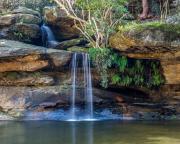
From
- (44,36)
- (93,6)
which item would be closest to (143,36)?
(93,6)

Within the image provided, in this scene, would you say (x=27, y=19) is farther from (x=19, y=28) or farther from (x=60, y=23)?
(x=60, y=23)

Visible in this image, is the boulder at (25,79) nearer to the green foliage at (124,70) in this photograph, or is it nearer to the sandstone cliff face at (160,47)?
the green foliage at (124,70)

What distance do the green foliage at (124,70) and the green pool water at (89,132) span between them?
217 cm

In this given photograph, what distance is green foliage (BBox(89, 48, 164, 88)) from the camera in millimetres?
16141

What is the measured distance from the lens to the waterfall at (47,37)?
63.6 ft

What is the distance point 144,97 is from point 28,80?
4.90 metres

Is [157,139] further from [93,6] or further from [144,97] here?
[93,6]

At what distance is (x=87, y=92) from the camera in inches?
664

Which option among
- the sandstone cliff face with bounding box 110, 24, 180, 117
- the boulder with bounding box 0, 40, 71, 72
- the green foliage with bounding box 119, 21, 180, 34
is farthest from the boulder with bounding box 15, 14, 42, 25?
the green foliage with bounding box 119, 21, 180, 34

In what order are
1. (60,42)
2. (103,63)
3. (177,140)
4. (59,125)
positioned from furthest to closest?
1. (60,42)
2. (103,63)
3. (59,125)
4. (177,140)

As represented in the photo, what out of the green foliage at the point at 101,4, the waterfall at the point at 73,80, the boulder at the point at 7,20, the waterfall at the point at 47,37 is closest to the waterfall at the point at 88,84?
the waterfall at the point at 73,80

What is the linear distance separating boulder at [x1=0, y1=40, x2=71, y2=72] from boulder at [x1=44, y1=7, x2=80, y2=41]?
3035 millimetres

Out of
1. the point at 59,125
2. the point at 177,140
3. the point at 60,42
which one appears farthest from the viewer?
the point at 60,42

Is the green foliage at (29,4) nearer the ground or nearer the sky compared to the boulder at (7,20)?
nearer the sky
